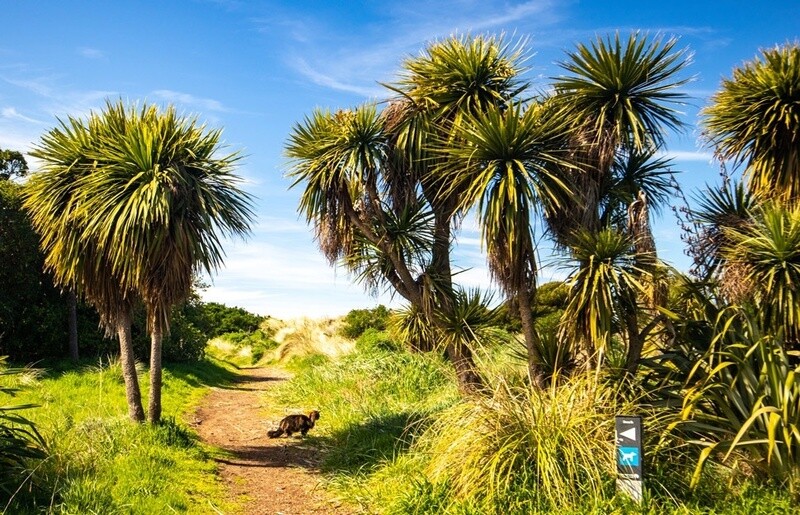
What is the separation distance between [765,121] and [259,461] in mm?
9111

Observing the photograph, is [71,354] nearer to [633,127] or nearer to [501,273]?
[501,273]

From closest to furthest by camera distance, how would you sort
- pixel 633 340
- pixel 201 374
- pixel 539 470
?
→ pixel 539 470, pixel 633 340, pixel 201 374

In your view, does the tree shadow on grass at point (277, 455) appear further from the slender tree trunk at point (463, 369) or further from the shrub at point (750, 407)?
the shrub at point (750, 407)

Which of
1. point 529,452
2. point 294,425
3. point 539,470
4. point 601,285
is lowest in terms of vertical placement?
point 294,425

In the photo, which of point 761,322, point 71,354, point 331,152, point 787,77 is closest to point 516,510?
point 761,322

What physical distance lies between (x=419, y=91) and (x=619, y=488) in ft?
22.4

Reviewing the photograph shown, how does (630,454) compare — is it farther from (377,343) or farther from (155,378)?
(377,343)

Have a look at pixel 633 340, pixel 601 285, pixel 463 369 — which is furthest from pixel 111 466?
pixel 633 340

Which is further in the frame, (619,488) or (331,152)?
(331,152)

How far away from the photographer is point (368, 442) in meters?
9.36

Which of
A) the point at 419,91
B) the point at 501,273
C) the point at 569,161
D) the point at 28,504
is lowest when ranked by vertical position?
the point at 28,504

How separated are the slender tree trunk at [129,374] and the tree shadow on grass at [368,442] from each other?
2774mm

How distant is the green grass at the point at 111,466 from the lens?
20.3 feet

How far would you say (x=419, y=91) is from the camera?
35.0 ft
